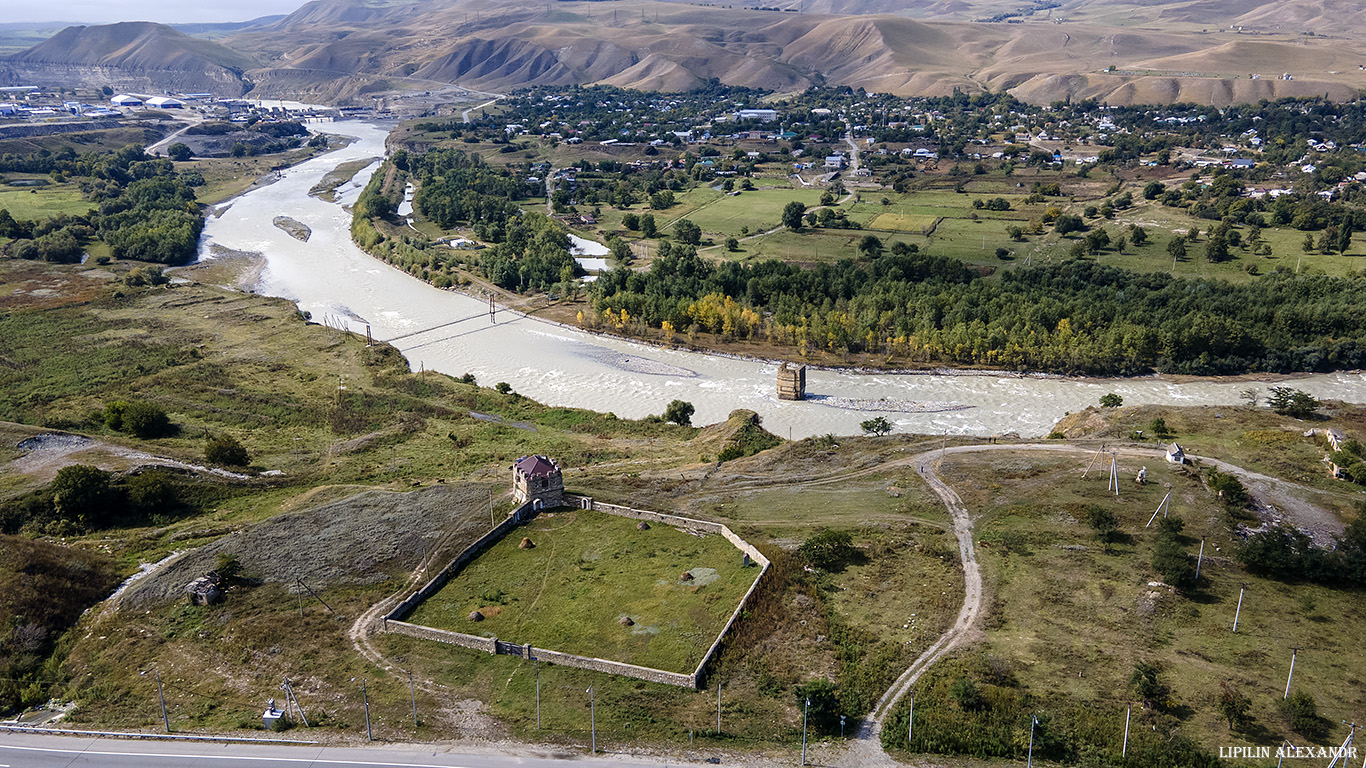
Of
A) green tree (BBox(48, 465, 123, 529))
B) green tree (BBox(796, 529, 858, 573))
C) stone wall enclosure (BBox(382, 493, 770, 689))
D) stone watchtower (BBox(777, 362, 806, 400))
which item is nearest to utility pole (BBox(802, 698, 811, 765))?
stone wall enclosure (BBox(382, 493, 770, 689))

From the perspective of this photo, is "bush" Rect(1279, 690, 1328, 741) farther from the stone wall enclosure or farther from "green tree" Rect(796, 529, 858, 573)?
the stone wall enclosure

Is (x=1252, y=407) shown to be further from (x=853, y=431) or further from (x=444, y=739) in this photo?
(x=444, y=739)

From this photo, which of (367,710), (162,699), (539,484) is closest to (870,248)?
(539,484)

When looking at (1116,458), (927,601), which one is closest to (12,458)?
(927,601)

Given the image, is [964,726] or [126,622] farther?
[126,622]

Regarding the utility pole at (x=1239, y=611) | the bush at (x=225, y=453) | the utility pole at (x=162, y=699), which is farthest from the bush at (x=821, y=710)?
the bush at (x=225, y=453)

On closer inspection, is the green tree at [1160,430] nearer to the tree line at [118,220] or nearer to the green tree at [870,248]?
the green tree at [870,248]
